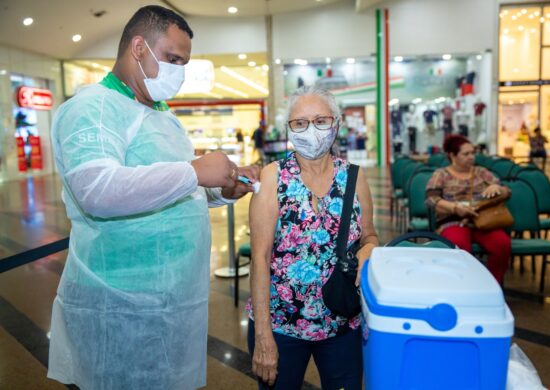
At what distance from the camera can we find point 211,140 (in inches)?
1170

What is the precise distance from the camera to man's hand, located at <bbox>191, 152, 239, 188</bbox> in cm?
125

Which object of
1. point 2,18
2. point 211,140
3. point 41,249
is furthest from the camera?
point 211,140

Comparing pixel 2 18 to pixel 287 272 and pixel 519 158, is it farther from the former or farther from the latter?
pixel 519 158

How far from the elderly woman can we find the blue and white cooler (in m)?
0.46

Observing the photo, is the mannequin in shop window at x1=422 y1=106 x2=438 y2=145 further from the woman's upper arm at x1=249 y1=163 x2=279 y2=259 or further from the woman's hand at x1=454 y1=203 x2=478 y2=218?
the woman's upper arm at x1=249 y1=163 x2=279 y2=259

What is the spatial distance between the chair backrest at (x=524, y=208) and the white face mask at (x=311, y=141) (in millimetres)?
3410

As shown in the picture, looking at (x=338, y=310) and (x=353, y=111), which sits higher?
(x=353, y=111)

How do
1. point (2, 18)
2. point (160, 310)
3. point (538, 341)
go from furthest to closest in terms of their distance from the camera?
1. point (2, 18)
2. point (538, 341)
3. point (160, 310)

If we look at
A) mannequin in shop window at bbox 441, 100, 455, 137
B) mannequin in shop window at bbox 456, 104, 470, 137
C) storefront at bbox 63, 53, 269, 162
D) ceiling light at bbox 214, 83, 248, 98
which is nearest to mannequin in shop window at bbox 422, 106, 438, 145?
mannequin in shop window at bbox 441, 100, 455, 137

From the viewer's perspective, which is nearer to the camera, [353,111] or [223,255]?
[223,255]

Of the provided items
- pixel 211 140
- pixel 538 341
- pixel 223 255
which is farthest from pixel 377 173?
pixel 211 140

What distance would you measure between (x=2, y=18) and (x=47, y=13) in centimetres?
125

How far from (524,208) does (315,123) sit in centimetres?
358

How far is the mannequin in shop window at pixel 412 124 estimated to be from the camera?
17625 millimetres
